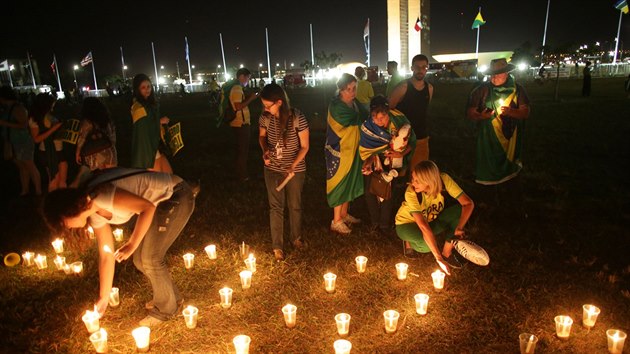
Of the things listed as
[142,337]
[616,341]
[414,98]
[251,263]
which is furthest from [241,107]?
[616,341]

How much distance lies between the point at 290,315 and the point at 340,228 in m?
2.03

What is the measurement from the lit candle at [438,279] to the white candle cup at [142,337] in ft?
8.22

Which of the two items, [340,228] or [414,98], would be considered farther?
[414,98]

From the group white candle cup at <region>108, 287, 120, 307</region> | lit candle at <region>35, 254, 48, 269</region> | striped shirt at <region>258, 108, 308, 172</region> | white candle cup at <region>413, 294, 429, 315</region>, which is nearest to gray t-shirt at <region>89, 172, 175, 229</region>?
white candle cup at <region>108, 287, 120, 307</region>

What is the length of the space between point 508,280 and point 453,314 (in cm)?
84

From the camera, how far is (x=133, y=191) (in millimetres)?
3031

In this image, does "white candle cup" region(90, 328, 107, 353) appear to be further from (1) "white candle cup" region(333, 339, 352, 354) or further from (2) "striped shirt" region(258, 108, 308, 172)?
(2) "striped shirt" region(258, 108, 308, 172)

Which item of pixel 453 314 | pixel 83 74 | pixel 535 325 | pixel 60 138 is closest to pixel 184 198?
pixel 453 314

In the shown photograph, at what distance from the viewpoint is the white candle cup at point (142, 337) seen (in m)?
3.33

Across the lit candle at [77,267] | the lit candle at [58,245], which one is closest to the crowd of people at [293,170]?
the lit candle at [77,267]

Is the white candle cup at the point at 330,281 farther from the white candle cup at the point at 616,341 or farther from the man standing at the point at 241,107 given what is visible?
the man standing at the point at 241,107

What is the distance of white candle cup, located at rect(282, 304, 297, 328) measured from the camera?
3.58 m

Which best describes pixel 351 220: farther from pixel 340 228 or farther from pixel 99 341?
pixel 99 341

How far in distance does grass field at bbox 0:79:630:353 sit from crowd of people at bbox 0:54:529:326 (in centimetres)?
30
